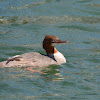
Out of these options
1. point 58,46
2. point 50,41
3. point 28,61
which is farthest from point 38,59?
point 58,46

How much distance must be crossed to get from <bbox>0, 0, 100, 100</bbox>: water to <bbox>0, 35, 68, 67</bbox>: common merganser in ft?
0.75

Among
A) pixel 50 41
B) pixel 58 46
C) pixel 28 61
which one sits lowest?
pixel 58 46

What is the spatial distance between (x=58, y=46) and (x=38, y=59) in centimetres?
247

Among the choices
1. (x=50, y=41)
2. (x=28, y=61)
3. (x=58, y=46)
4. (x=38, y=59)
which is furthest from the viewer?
(x=58, y=46)

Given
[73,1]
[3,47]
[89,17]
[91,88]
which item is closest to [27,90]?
[91,88]

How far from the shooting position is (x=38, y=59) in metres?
10.5

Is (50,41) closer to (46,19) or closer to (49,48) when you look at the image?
(49,48)

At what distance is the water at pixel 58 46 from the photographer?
28.2 feet

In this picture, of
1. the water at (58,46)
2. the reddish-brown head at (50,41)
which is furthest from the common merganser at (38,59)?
the water at (58,46)

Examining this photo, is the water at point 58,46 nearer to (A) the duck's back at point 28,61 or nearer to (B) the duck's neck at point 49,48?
(A) the duck's back at point 28,61

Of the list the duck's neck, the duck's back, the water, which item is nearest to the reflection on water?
the water

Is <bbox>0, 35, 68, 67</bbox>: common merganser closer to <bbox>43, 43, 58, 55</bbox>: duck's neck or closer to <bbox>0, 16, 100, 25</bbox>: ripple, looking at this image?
<bbox>43, 43, 58, 55</bbox>: duck's neck

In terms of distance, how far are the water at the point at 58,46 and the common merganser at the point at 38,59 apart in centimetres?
23

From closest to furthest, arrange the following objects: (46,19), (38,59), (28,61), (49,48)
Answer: (28,61) < (38,59) < (49,48) < (46,19)
